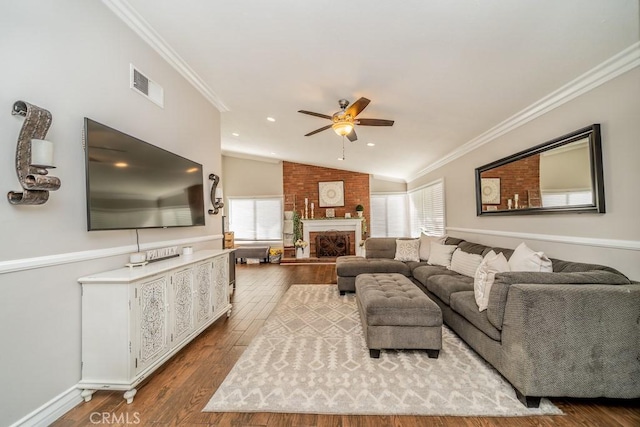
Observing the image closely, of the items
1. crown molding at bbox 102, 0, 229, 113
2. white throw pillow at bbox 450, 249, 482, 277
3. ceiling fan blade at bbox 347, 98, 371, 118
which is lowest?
white throw pillow at bbox 450, 249, 482, 277

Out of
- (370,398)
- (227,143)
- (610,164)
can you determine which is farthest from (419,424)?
(227,143)

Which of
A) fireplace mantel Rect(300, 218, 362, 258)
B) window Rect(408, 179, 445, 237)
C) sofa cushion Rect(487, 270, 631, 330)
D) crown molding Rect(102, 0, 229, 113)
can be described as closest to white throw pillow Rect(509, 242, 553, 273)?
sofa cushion Rect(487, 270, 631, 330)

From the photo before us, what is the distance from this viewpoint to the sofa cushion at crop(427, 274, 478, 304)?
2799mm

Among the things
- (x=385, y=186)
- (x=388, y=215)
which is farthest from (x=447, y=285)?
(x=385, y=186)

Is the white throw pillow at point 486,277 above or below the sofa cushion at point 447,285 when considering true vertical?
above

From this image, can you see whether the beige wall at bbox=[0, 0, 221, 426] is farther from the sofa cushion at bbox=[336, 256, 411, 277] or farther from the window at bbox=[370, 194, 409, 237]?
the window at bbox=[370, 194, 409, 237]

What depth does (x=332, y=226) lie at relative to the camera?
7855mm

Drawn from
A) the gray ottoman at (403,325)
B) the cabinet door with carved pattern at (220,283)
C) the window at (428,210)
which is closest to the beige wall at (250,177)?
the window at (428,210)

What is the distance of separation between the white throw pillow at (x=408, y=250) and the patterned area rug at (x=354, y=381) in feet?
6.16

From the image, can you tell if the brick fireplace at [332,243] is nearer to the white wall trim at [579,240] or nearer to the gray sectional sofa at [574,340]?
the white wall trim at [579,240]

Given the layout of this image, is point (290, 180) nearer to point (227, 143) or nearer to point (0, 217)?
point (227, 143)

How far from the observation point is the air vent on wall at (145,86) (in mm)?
2350

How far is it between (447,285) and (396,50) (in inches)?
97.8

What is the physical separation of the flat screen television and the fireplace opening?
17.0 feet
